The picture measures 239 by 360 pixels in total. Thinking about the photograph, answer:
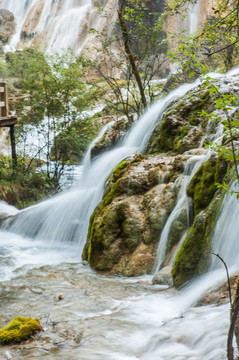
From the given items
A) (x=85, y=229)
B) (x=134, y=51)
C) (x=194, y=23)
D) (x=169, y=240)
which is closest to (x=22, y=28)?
(x=194, y=23)

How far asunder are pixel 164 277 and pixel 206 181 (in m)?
1.56

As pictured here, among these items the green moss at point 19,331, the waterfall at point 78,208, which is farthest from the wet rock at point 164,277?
the waterfall at point 78,208

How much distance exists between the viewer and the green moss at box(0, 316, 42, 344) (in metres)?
3.65

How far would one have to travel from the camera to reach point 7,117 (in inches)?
514

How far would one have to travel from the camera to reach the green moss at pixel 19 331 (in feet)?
12.0

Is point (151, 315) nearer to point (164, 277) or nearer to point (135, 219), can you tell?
point (164, 277)

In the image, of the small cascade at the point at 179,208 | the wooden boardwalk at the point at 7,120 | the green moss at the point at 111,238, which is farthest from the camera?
the wooden boardwalk at the point at 7,120

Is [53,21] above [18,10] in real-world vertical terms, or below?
below

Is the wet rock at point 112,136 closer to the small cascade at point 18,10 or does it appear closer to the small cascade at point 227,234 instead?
the small cascade at point 227,234

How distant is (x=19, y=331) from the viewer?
3.74m

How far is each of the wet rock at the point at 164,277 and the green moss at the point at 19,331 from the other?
207 cm

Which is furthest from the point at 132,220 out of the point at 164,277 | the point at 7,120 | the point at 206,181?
the point at 7,120

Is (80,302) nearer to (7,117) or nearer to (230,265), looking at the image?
(230,265)

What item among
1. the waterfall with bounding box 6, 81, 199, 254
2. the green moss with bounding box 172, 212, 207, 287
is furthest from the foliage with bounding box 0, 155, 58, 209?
the green moss with bounding box 172, 212, 207, 287
